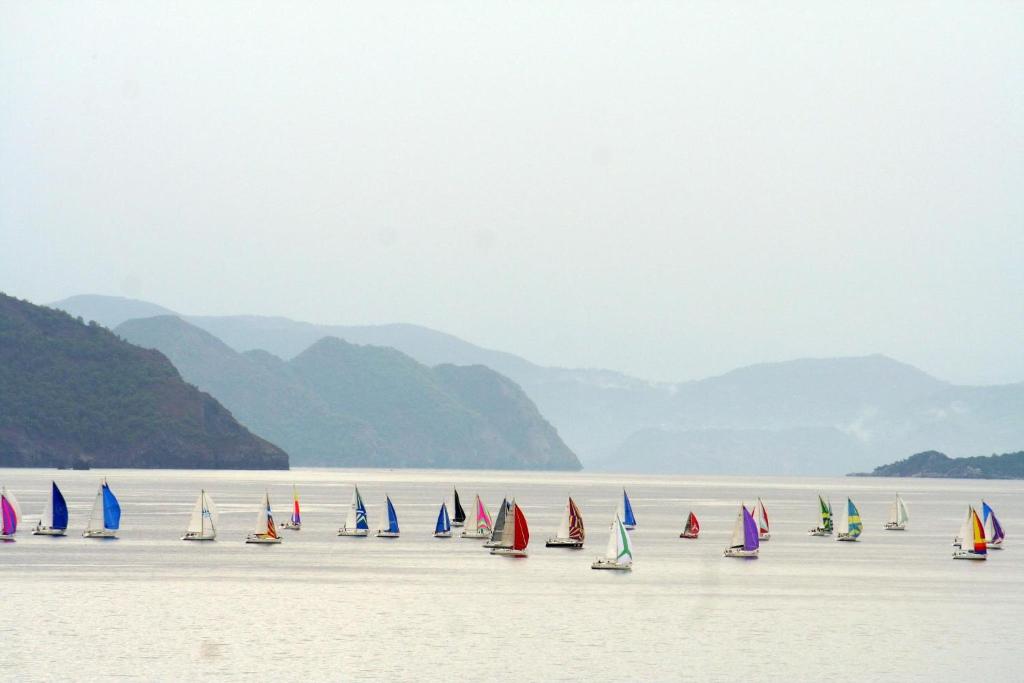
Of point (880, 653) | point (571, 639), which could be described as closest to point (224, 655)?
point (571, 639)

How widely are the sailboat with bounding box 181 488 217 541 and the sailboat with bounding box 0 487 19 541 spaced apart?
589 inches

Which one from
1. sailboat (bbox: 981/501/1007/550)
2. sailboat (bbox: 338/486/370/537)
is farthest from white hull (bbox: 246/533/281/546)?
sailboat (bbox: 981/501/1007/550)

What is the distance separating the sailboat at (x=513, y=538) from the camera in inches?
5118

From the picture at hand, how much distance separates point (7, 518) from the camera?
13375 cm

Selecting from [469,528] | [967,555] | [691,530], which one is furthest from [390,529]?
[967,555]

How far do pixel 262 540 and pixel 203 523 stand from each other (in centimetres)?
559

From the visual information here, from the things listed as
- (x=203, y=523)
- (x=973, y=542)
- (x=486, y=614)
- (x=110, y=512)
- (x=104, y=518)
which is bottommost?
(x=486, y=614)

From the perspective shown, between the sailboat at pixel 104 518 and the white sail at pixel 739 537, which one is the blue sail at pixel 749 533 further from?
the sailboat at pixel 104 518

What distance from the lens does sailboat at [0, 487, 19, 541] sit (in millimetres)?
133625

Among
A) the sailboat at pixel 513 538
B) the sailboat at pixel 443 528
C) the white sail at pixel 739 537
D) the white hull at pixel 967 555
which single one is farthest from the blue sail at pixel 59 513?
the white hull at pixel 967 555

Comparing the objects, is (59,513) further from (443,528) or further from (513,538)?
(513,538)

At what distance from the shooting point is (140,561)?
118938mm

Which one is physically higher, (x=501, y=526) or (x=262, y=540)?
(x=501, y=526)

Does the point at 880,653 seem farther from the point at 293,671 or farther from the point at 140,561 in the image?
the point at 140,561
